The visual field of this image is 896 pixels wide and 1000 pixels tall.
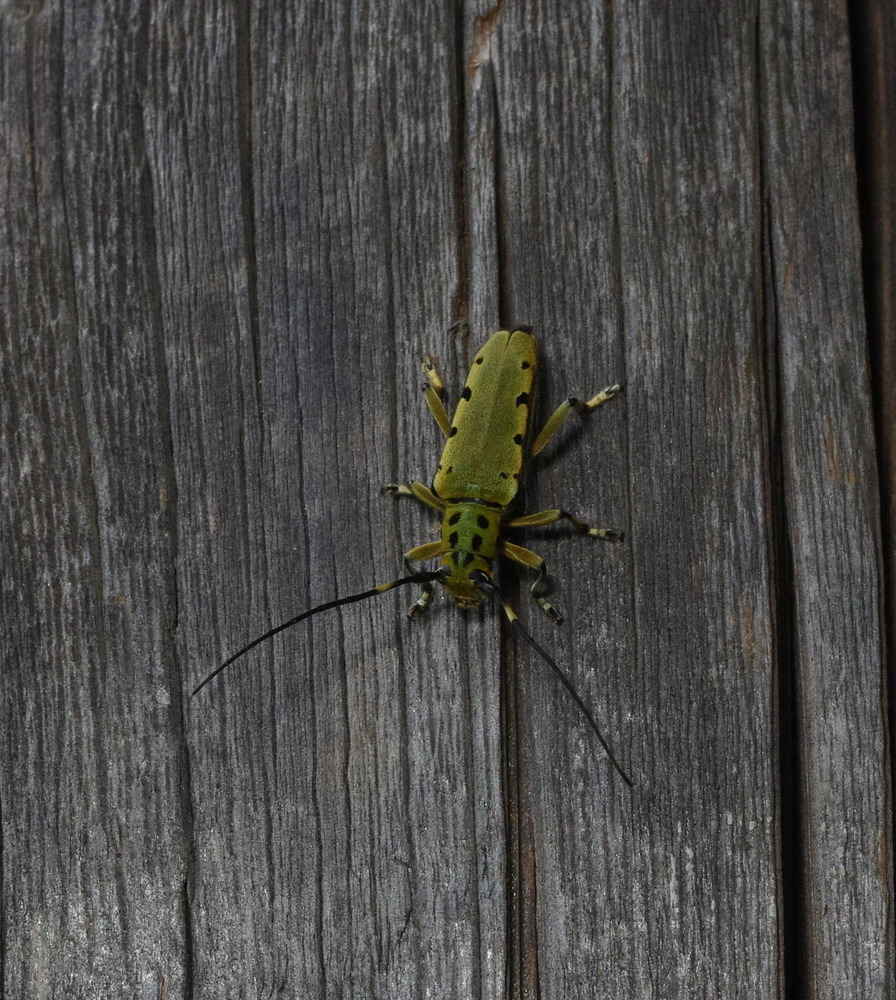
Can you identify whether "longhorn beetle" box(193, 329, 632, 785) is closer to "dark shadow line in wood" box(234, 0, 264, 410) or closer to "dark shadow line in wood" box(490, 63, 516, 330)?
"dark shadow line in wood" box(490, 63, 516, 330)

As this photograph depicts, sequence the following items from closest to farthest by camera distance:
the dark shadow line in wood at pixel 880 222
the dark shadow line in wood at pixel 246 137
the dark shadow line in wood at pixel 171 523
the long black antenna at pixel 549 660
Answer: the long black antenna at pixel 549 660 < the dark shadow line in wood at pixel 880 222 < the dark shadow line in wood at pixel 171 523 < the dark shadow line in wood at pixel 246 137

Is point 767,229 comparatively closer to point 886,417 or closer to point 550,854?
point 886,417

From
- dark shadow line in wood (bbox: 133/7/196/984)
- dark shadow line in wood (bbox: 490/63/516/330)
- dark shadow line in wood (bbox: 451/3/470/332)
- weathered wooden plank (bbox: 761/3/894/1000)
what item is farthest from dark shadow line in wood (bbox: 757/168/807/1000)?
dark shadow line in wood (bbox: 133/7/196/984)

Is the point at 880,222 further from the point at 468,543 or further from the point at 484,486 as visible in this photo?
the point at 468,543

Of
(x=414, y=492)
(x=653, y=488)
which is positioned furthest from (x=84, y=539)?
(x=653, y=488)

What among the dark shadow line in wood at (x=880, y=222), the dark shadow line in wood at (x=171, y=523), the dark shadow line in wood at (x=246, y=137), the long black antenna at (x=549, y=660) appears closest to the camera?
the long black antenna at (x=549, y=660)

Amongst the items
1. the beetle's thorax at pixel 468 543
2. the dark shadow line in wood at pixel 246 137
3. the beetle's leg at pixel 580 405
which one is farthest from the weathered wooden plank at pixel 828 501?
the dark shadow line in wood at pixel 246 137

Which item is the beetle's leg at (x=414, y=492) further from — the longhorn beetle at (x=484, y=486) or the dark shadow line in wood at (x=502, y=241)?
the dark shadow line in wood at (x=502, y=241)
